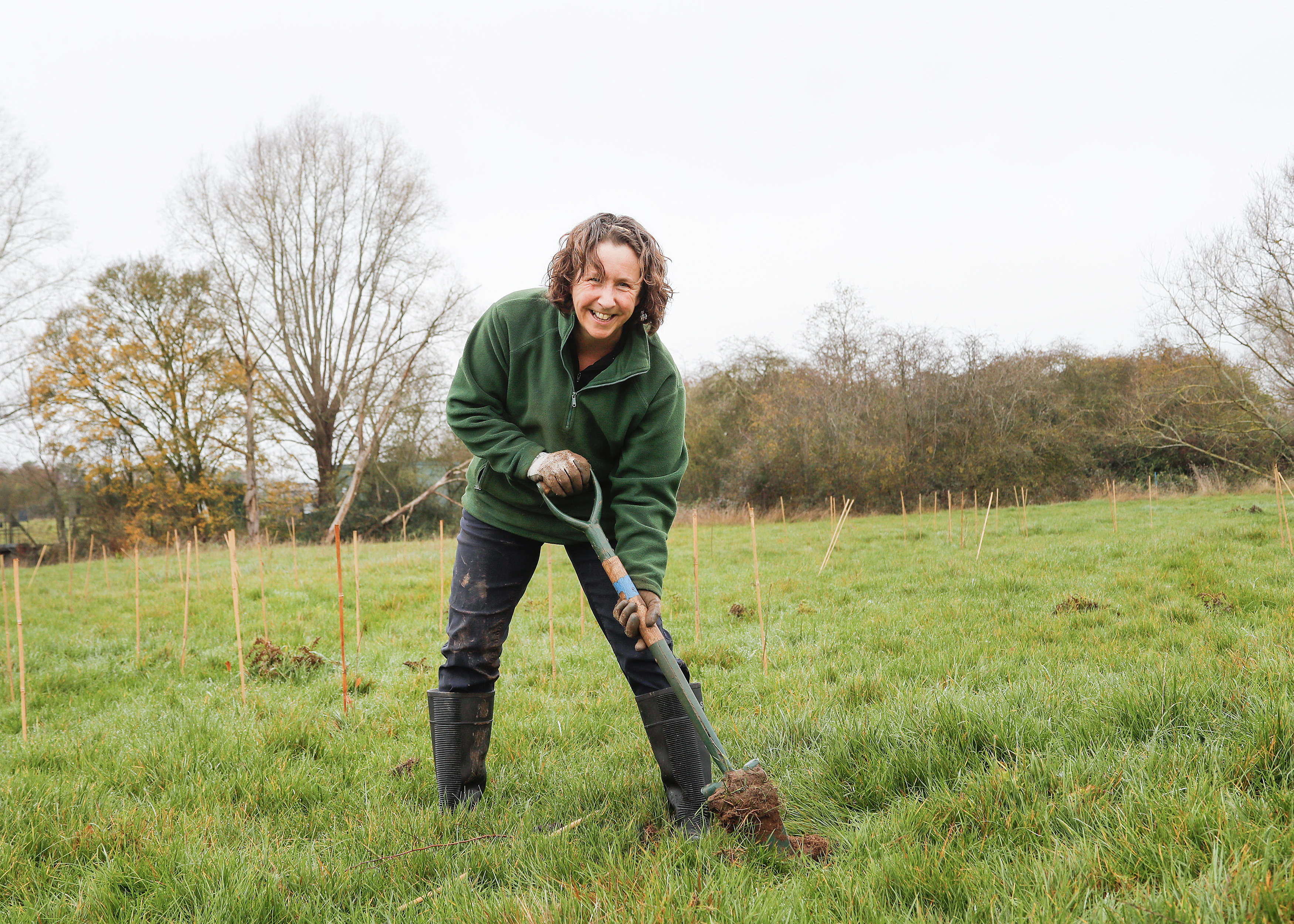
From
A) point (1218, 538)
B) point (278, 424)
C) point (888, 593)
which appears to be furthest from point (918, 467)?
point (278, 424)

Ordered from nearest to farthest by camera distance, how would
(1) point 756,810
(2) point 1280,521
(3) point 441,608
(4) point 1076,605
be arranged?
(1) point 756,810, (4) point 1076,605, (3) point 441,608, (2) point 1280,521

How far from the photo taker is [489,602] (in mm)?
2441

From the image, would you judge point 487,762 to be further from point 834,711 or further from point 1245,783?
point 1245,783

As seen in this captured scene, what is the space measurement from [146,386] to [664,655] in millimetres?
20186

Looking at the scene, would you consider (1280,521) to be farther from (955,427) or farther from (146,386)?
(146,386)

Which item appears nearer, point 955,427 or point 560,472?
point 560,472

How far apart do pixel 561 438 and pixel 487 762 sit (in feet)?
4.48

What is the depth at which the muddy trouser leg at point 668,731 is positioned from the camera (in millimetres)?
2268

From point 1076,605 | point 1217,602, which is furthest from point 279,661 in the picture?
point 1217,602

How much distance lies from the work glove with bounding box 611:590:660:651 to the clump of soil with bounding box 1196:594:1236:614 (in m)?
4.68

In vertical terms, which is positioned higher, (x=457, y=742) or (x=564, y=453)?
(x=564, y=453)

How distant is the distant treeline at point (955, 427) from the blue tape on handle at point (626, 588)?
19856mm

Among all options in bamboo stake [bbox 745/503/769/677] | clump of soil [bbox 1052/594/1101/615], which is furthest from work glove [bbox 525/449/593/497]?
clump of soil [bbox 1052/594/1101/615]

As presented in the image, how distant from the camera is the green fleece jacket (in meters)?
2.41
